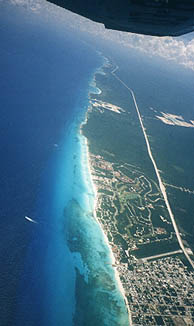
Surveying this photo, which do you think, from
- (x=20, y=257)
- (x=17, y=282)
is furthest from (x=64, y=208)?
(x=17, y=282)

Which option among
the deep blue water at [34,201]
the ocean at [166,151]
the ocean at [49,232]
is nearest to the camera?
the deep blue water at [34,201]

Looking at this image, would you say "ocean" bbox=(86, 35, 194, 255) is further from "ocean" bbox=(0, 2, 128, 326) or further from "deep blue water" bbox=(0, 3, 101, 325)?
"deep blue water" bbox=(0, 3, 101, 325)

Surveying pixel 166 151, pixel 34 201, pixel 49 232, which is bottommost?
pixel 49 232

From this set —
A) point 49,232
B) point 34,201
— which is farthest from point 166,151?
point 49,232

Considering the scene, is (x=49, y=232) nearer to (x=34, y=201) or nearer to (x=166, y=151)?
(x=34, y=201)

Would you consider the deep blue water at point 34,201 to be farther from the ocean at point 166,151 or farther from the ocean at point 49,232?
the ocean at point 166,151

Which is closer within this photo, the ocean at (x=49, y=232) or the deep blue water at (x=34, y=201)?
the deep blue water at (x=34, y=201)

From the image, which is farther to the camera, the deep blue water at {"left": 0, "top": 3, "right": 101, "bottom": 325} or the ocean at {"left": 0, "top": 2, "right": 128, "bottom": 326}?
the ocean at {"left": 0, "top": 2, "right": 128, "bottom": 326}

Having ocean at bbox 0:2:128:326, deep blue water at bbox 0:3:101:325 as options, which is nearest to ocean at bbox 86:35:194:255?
ocean at bbox 0:2:128:326

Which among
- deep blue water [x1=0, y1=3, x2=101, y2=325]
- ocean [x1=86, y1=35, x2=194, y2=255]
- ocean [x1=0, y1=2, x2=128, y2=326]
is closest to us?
deep blue water [x1=0, y1=3, x2=101, y2=325]

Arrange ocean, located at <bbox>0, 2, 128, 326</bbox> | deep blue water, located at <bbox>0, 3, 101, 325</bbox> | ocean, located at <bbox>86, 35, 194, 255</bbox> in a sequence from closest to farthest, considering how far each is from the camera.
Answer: deep blue water, located at <bbox>0, 3, 101, 325</bbox>, ocean, located at <bbox>0, 2, 128, 326</bbox>, ocean, located at <bbox>86, 35, 194, 255</bbox>

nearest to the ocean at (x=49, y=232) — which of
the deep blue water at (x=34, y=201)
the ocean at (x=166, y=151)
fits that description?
the deep blue water at (x=34, y=201)
